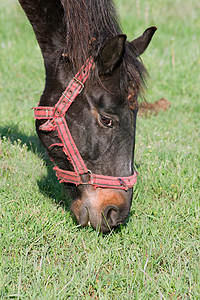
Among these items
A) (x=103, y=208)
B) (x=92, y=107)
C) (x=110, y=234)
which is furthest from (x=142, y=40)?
(x=110, y=234)

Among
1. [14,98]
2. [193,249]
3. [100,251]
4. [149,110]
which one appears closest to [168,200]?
[193,249]

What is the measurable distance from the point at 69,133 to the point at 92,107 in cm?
26

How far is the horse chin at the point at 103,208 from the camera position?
2.45 metres

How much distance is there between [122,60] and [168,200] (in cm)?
156

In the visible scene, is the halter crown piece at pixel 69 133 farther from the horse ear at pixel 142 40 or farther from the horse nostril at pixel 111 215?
the horse ear at pixel 142 40

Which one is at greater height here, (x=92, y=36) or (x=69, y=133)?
Result: (x=92, y=36)

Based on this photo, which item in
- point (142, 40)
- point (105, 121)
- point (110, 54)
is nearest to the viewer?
point (110, 54)

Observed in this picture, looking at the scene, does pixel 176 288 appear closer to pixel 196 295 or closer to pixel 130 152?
pixel 196 295

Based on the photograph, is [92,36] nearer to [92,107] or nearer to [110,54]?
[110,54]

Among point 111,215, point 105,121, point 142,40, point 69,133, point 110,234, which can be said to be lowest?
point 110,234

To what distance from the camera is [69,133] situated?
250cm

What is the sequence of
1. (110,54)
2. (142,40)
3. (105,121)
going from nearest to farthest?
(110,54), (105,121), (142,40)

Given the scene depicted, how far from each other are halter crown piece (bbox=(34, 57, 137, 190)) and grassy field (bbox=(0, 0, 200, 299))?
50cm

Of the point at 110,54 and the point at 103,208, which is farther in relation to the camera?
the point at 103,208
